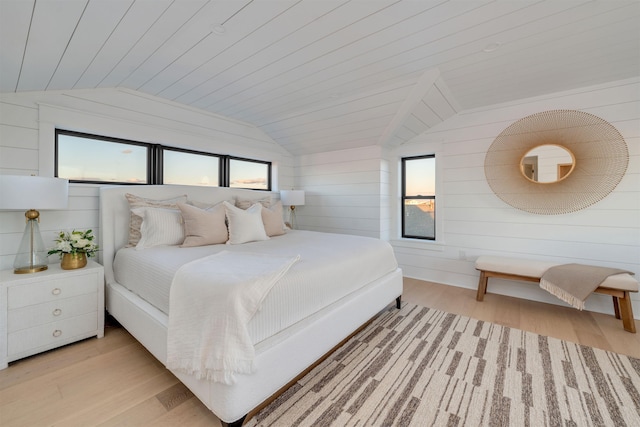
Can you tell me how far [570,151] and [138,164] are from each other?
4.75 metres

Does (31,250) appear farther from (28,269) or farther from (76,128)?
(76,128)

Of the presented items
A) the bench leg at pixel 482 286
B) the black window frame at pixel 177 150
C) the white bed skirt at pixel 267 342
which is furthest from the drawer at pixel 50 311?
the bench leg at pixel 482 286

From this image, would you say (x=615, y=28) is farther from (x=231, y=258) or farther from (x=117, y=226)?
(x=117, y=226)

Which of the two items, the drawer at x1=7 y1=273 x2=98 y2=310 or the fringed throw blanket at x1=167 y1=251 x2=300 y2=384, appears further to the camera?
the drawer at x1=7 y1=273 x2=98 y2=310

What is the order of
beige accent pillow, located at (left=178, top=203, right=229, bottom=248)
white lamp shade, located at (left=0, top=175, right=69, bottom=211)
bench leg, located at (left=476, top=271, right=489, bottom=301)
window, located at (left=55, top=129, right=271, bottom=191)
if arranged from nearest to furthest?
1. white lamp shade, located at (left=0, top=175, right=69, bottom=211)
2. beige accent pillow, located at (left=178, top=203, right=229, bottom=248)
3. window, located at (left=55, top=129, right=271, bottom=191)
4. bench leg, located at (left=476, top=271, right=489, bottom=301)

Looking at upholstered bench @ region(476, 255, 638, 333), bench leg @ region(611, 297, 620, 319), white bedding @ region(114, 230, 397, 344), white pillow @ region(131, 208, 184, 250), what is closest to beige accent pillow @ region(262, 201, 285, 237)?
white bedding @ region(114, 230, 397, 344)

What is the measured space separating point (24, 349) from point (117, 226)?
1061 millimetres

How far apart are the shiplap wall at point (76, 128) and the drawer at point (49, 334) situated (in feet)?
2.24

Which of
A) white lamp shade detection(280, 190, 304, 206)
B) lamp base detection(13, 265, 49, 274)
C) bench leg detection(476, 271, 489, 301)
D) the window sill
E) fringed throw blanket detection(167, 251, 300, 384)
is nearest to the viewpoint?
fringed throw blanket detection(167, 251, 300, 384)

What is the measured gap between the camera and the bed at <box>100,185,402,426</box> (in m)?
1.30

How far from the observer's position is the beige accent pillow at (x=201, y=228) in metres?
2.38

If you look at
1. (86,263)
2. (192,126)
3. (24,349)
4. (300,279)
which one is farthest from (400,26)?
(24,349)

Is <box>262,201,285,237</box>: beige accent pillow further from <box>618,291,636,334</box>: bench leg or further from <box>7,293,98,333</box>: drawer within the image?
<box>618,291,636,334</box>: bench leg

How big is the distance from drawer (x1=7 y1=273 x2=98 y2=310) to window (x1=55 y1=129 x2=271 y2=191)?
1073mm
